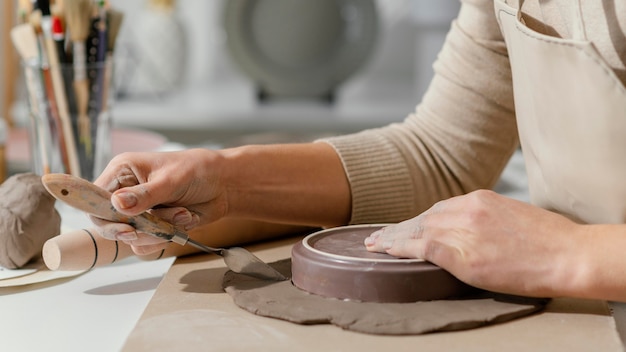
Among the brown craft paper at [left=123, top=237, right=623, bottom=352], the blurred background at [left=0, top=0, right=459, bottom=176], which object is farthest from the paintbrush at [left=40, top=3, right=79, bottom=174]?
the blurred background at [left=0, top=0, right=459, bottom=176]

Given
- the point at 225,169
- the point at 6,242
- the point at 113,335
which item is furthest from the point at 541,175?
the point at 6,242

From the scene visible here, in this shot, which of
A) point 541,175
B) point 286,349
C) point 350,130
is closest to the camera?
point 286,349

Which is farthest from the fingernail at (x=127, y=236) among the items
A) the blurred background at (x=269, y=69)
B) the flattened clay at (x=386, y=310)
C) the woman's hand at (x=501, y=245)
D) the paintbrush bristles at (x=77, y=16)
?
the blurred background at (x=269, y=69)

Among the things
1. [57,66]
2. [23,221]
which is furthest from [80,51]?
[23,221]

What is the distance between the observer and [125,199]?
33.1 inches

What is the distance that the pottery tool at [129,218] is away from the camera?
0.83 metres

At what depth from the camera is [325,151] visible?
3.62 ft

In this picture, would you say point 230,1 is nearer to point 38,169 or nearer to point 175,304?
point 38,169

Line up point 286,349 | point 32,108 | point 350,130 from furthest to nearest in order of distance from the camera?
point 350,130
point 32,108
point 286,349

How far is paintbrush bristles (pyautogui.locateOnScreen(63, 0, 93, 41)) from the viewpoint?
127 cm

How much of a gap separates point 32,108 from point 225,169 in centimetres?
47

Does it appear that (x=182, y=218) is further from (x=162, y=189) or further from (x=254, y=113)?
(x=254, y=113)

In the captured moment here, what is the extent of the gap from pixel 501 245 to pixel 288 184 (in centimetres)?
33

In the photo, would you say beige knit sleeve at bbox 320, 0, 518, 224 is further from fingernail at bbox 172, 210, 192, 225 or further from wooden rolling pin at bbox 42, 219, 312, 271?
fingernail at bbox 172, 210, 192, 225
